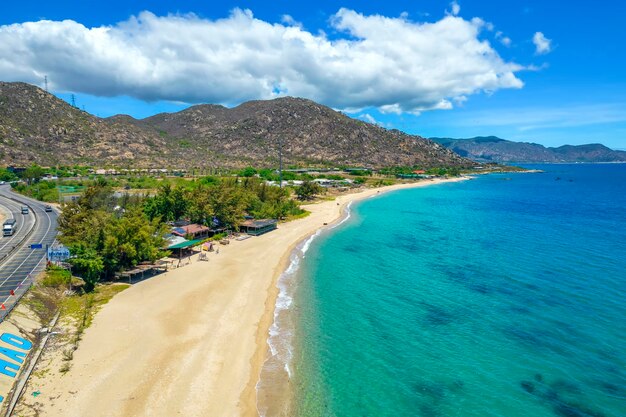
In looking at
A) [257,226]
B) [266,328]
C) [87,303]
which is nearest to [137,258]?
[87,303]

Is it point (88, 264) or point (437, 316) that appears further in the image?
point (88, 264)

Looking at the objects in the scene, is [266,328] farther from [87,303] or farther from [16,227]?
[16,227]

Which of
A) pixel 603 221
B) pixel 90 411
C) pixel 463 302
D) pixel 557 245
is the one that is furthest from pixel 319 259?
pixel 603 221

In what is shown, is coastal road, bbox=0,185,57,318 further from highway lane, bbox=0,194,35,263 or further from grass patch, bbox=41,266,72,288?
grass patch, bbox=41,266,72,288

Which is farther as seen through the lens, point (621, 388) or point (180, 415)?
point (621, 388)

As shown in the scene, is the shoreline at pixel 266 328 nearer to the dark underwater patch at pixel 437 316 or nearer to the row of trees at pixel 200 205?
the row of trees at pixel 200 205

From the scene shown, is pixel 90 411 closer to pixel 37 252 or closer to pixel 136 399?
pixel 136 399

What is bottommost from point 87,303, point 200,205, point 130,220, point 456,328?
point 456,328
